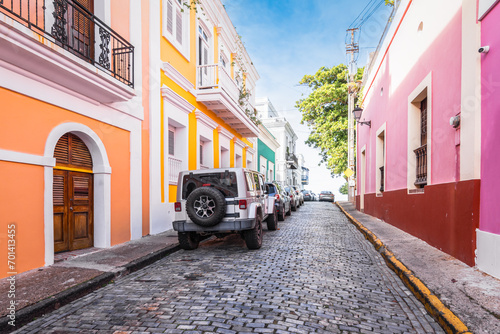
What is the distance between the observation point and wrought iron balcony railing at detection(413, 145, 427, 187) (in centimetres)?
754

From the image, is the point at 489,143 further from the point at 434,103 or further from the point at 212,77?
the point at 212,77

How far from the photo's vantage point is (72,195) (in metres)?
6.48

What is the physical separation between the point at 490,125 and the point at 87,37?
7325 mm

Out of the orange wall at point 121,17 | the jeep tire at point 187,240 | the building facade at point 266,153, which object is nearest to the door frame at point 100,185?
the jeep tire at point 187,240

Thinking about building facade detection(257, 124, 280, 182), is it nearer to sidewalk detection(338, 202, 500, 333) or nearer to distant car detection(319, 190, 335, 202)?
distant car detection(319, 190, 335, 202)

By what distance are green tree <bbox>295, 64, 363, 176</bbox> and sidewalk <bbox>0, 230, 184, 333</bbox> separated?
1813 centimetres

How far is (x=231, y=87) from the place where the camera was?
13.6m

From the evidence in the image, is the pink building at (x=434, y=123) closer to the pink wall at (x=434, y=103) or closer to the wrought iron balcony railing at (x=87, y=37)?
the pink wall at (x=434, y=103)

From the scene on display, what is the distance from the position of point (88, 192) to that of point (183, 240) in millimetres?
2137

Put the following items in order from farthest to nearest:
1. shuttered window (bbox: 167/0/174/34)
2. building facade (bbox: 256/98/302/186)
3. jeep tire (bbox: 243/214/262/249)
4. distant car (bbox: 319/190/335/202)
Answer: building facade (bbox: 256/98/302/186), distant car (bbox: 319/190/335/202), shuttered window (bbox: 167/0/174/34), jeep tire (bbox: 243/214/262/249)

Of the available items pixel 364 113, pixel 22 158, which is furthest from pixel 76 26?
pixel 364 113

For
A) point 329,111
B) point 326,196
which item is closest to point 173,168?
point 329,111

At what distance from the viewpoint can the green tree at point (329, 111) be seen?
22906 mm

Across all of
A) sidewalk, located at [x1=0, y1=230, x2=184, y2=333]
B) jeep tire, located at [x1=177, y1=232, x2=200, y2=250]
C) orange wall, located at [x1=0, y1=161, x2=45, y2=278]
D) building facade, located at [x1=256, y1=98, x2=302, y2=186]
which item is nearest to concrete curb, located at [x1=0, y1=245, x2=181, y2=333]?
sidewalk, located at [x1=0, y1=230, x2=184, y2=333]
